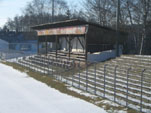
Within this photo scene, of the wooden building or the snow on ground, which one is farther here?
the wooden building

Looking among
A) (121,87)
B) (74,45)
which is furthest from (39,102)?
(74,45)

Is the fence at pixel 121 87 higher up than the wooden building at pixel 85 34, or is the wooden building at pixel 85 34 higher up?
the wooden building at pixel 85 34

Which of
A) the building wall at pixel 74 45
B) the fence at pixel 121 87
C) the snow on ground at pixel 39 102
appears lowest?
the snow on ground at pixel 39 102

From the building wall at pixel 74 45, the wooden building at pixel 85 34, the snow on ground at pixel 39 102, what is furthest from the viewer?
the building wall at pixel 74 45

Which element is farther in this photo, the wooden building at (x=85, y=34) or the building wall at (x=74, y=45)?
the building wall at (x=74, y=45)

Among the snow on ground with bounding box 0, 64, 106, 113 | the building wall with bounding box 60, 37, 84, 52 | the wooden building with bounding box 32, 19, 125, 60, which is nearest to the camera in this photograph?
the snow on ground with bounding box 0, 64, 106, 113

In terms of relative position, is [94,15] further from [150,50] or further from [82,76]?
[82,76]

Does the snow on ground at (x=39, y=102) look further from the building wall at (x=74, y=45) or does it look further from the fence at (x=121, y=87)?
the building wall at (x=74, y=45)

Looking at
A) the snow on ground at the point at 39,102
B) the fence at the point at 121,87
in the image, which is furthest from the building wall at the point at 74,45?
the snow on ground at the point at 39,102

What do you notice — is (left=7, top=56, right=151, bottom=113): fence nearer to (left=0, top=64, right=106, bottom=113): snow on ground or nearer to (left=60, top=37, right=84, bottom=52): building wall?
(left=0, top=64, right=106, bottom=113): snow on ground

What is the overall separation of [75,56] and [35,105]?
9805mm

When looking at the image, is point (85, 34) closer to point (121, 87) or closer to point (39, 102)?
point (121, 87)

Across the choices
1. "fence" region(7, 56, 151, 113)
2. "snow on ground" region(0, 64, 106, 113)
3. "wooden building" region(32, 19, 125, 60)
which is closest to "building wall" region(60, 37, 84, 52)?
"wooden building" region(32, 19, 125, 60)

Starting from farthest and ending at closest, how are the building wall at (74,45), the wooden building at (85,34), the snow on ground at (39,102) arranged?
1. the building wall at (74,45)
2. the wooden building at (85,34)
3. the snow on ground at (39,102)
